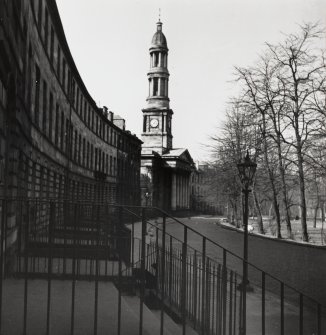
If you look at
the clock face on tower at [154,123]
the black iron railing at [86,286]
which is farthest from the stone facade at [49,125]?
the clock face on tower at [154,123]

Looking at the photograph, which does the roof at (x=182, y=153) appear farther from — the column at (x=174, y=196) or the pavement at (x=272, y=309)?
the pavement at (x=272, y=309)

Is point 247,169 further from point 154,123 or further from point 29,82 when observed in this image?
point 154,123

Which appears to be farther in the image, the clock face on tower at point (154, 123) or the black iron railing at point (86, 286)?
the clock face on tower at point (154, 123)

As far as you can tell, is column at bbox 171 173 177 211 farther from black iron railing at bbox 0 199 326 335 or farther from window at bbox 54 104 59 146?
window at bbox 54 104 59 146

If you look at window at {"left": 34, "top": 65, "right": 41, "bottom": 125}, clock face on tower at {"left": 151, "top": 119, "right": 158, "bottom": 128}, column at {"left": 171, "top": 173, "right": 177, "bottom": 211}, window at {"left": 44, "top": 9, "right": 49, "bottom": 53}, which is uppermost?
window at {"left": 44, "top": 9, "right": 49, "bottom": 53}

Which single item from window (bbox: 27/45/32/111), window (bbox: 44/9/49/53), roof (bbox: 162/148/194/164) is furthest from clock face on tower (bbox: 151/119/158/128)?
window (bbox: 27/45/32/111)

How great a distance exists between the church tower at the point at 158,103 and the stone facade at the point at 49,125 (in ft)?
5.13

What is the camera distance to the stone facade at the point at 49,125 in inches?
228

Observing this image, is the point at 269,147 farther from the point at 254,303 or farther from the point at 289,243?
the point at 254,303

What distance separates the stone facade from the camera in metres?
5.79

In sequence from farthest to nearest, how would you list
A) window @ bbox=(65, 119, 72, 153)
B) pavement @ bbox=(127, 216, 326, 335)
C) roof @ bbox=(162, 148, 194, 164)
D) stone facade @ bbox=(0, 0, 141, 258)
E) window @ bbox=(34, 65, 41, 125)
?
1. roof @ bbox=(162, 148, 194, 164)
2. window @ bbox=(65, 119, 72, 153)
3. pavement @ bbox=(127, 216, 326, 335)
4. window @ bbox=(34, 65, 41, 125)
5. stone facade @ bbox=(0, 0, 141, 258)

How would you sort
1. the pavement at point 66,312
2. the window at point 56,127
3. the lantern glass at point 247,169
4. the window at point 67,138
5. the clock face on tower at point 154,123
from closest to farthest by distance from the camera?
the pavement at point 66,312
the window at point 56,127
the window at point 67,138
the lantern glass at point 247,169
the clock face on tower at point 154,123

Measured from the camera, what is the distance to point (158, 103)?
44.7ft

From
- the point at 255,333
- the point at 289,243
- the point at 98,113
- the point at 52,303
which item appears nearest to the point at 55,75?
the point at 98,113
